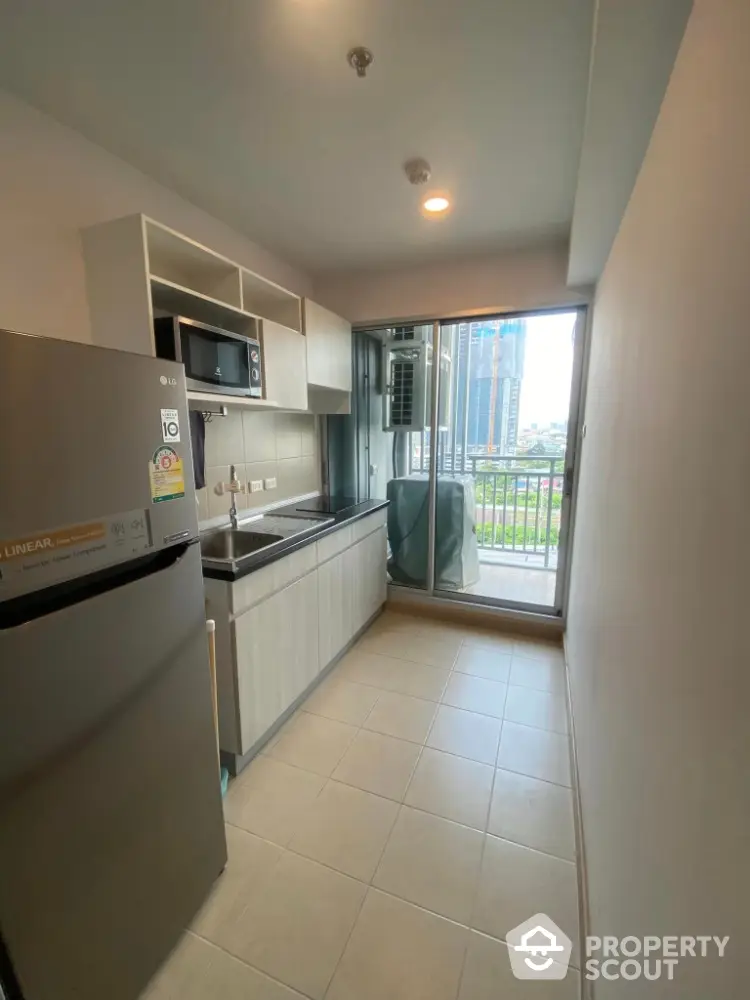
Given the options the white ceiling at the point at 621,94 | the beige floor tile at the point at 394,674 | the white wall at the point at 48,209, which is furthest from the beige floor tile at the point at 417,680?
the white ceiling at the point at 621,94

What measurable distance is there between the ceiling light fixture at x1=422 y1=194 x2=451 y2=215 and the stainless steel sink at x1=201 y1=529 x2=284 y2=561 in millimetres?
1824

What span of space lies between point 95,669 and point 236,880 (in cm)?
98

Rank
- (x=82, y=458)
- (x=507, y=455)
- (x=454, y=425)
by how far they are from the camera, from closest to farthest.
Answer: (x=82, y=458), (x=454, y=425), (x=507, y=455)

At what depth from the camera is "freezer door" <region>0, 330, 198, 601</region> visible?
76 centimetres

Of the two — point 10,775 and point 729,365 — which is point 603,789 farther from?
point 10,775

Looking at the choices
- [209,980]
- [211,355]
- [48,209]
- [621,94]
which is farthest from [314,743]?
[621,94]

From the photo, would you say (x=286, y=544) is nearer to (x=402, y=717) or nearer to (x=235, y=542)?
(x=235, y=542)

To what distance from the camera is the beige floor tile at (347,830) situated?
4.61 feet

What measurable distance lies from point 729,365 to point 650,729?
0.68 metres

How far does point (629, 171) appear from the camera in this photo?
4.47 feet

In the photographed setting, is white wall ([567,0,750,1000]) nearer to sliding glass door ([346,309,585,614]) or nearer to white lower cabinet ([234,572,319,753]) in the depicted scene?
white lower cabinet ([234,572,319,753])

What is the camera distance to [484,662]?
8.50 ft

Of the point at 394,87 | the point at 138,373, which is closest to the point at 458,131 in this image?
the point at 394,87

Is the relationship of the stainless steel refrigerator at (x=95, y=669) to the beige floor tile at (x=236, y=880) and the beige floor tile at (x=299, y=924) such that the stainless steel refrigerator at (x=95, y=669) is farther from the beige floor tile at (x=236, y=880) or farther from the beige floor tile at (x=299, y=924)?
the beige floor tile at (x=299, y=924)
